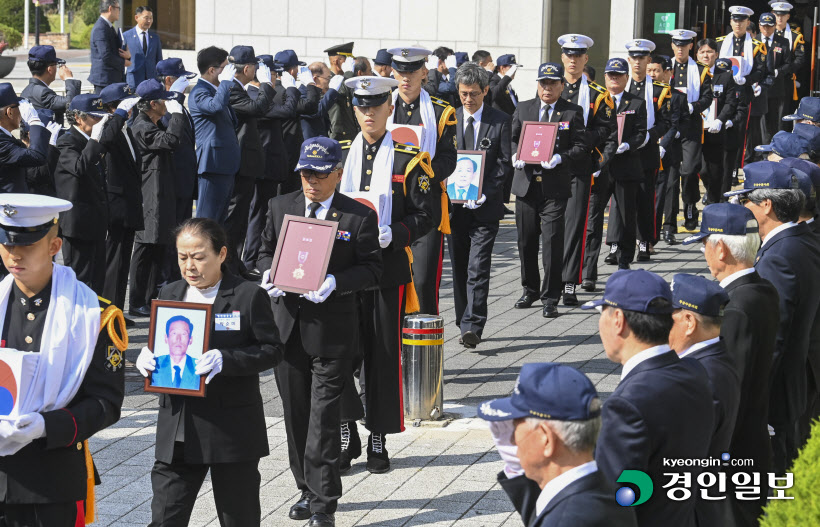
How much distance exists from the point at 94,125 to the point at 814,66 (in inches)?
679

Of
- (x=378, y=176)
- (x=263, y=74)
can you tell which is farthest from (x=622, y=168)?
(x=378, y=176)

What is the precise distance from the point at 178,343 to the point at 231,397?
1.21ft

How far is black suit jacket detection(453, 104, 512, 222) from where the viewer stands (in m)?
11.6

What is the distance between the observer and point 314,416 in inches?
273

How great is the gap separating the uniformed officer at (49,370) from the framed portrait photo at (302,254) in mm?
1912

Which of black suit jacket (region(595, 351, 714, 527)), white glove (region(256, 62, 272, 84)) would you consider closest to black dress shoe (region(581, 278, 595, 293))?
white glove (region(256, 62, 272, 84))

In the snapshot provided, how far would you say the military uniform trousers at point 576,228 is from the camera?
508 inches

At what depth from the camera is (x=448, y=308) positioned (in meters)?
12.7

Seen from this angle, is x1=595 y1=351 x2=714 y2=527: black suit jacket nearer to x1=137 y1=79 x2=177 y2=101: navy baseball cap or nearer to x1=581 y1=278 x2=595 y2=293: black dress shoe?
x1=137 y1=79 x2=177 y2=101: navy baseball cap

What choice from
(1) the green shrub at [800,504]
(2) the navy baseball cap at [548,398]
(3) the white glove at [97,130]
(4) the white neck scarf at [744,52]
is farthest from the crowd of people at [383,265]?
(4) the white neck scarf at [744,52]

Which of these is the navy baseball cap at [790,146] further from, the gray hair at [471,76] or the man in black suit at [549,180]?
the gray hair at [471,76]

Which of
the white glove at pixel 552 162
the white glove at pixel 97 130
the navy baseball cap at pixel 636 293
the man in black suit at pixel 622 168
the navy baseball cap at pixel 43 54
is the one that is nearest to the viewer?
the navy baseball cap at pixel 636 293

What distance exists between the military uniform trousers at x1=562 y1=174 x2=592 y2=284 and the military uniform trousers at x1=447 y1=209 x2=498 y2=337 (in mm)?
1512

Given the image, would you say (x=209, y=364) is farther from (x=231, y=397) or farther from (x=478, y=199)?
(x=478, y=199)
